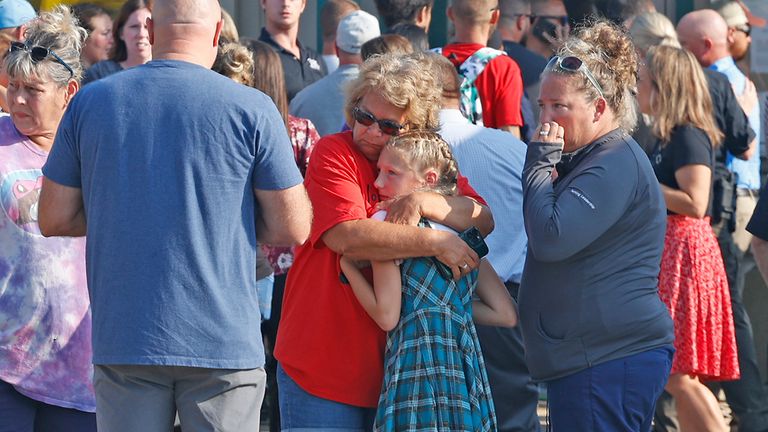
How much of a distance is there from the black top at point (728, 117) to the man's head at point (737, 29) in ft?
4.43

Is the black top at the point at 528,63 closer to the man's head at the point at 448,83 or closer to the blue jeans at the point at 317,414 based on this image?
the man's head at the point at 448,83

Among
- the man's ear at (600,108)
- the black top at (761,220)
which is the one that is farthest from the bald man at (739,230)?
the man's ear at (600,108)

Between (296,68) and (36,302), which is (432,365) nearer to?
(36,302)

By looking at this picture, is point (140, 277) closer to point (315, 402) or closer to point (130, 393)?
point (130, 393)

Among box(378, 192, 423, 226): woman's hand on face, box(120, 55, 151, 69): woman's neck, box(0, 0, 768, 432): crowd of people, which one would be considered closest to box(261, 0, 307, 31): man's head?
box(120, 55, 151, 69): woman's neck

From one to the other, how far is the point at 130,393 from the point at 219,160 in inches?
26.3

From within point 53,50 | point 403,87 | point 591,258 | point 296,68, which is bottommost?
point 296,68

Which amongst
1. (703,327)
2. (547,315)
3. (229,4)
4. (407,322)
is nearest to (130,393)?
(407,322)

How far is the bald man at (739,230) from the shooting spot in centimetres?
632

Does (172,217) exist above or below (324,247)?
above

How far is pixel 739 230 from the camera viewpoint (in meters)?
6.71

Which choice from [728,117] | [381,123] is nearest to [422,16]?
[728,117]

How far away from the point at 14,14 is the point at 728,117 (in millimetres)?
3601

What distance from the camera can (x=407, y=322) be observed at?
371 centimetres
